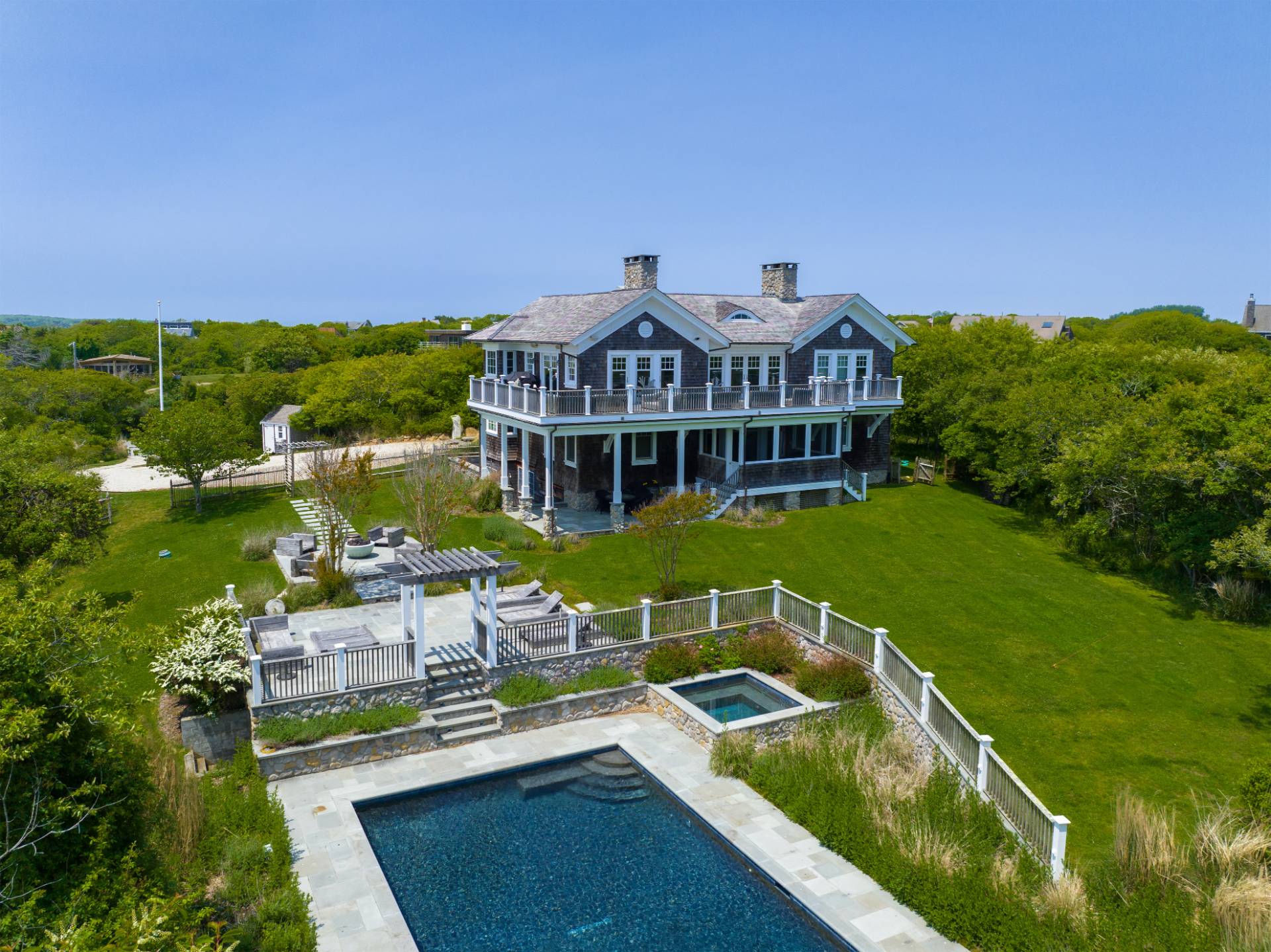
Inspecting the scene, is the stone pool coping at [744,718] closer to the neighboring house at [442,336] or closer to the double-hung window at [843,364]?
the double-hung window at [843,364]

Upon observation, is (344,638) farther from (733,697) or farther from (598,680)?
(733,697)

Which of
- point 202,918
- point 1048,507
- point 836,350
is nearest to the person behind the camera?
point 202,918

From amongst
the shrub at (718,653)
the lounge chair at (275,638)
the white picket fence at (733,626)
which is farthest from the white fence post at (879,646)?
the lounge chair at (275,638)

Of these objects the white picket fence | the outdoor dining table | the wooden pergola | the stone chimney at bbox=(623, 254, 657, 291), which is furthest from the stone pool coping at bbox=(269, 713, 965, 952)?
the stone chimney at bbox=(623, 254, 657, 291)

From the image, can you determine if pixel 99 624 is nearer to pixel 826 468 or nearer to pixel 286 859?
pixel 286 859

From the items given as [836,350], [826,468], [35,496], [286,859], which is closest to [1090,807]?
[286,859]

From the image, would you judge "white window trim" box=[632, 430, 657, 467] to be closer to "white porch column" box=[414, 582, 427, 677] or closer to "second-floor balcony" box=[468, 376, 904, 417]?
"second-floor balcony" box=[468, 376, 904, 417]
